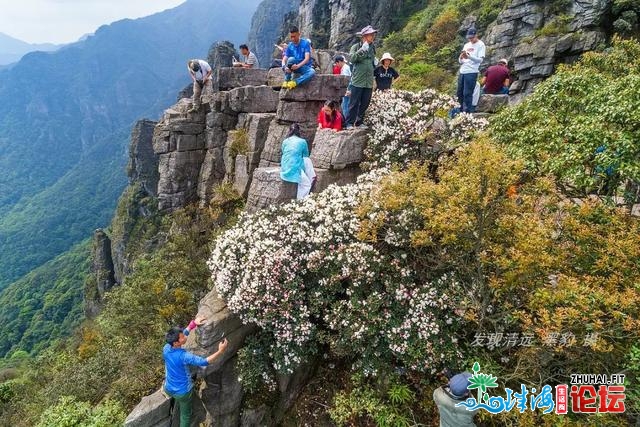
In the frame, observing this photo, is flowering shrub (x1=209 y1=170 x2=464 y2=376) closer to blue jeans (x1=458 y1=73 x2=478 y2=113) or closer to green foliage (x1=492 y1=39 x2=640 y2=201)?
green foliage (x1=492 y1=39 x2=640 y2=201)

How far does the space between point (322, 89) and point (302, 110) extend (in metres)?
1.06

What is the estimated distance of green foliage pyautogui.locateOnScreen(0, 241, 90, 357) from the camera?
58.3m

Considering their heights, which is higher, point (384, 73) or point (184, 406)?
point (384, 73)


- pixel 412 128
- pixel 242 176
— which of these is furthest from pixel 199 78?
pixel 412 128

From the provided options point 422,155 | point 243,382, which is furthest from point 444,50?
point 243,382

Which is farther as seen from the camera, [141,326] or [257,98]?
[257,98]

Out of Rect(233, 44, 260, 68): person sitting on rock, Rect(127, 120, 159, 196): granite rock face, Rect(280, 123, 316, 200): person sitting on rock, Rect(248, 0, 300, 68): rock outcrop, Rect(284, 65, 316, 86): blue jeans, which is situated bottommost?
Rect(127, 120, 159, 196): granite rock face

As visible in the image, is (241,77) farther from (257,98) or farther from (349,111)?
(349,111)

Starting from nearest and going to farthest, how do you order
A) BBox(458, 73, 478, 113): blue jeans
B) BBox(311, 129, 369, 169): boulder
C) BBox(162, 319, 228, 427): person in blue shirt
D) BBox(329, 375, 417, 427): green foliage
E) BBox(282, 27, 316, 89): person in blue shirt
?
BBox(329, 375, 417, 427): green foliage
BBox(162, 319, 228, 427): person in blue shirt
BBox(311, 129, 369, 169): boulder
BBox(458, 73, 478, 113): blue jeans
BBox(282, 27, 316, 89): person in blue shirt

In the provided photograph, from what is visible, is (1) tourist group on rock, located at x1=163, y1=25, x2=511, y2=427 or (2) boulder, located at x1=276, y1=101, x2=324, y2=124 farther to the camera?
(2) boulder, located at x1=276, y1=101, x2=324, y2=124

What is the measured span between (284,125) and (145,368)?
916cm

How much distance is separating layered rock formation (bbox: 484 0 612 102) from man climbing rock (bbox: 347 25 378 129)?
488 inches

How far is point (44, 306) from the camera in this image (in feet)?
214

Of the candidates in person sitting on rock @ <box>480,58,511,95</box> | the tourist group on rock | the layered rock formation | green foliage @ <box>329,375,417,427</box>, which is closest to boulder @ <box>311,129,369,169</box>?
the tourist group on rock
